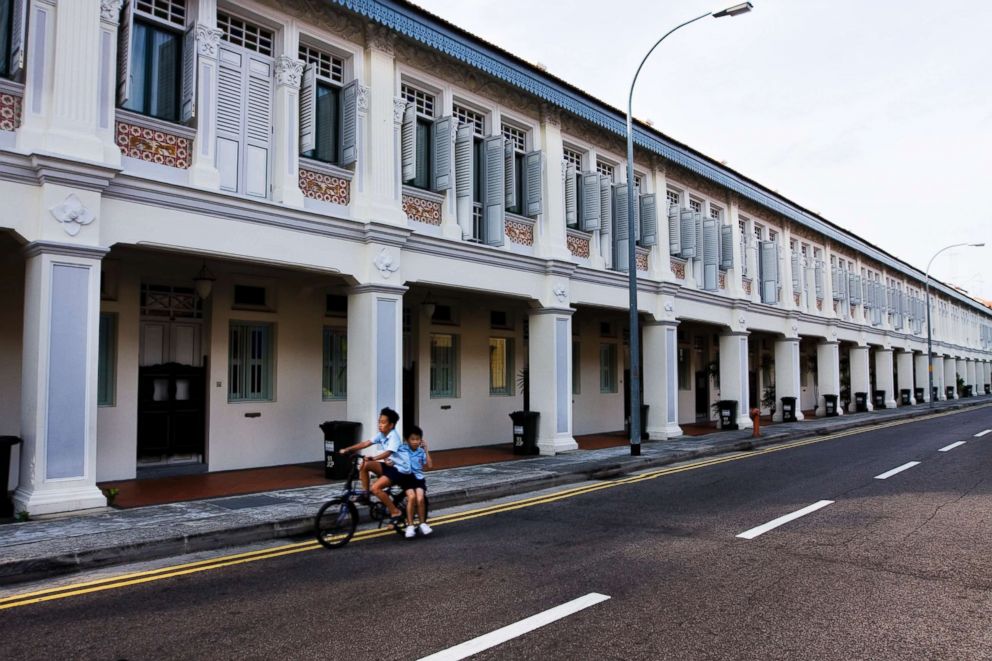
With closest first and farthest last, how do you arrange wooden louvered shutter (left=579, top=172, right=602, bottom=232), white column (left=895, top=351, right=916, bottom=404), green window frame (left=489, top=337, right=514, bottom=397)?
wooden louvered shutter (left=579, top=172, right=602, bottom=232) → green window frame (left=489, top=337, right=514, bottom=397) → white column (left=895, top=351, right=916, bottom=404)

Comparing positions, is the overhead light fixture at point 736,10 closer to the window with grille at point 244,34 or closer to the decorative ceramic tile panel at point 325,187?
the decorative ceramic tile panel at point 325,187

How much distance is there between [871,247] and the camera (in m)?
36.1

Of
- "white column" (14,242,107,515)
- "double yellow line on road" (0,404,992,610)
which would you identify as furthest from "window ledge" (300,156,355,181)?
"double yellow line on road" (0,404,992,610)

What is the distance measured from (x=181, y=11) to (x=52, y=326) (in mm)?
5174

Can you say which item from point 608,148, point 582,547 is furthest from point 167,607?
point 608,148

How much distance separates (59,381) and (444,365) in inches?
367

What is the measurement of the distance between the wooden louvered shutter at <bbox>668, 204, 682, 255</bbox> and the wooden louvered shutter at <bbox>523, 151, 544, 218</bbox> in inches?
243

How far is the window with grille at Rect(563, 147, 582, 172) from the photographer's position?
1803 cm

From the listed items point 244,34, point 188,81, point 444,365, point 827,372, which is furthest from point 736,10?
point 827,372

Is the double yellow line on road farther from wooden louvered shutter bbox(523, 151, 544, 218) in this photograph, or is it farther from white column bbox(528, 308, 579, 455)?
wooden louvered shutter bbox(523, 151, 544, 218)

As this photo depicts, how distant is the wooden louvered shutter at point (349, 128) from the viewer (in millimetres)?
12445

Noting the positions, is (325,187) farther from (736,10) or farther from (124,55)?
(736,10)

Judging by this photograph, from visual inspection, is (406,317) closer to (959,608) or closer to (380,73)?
(380,73)

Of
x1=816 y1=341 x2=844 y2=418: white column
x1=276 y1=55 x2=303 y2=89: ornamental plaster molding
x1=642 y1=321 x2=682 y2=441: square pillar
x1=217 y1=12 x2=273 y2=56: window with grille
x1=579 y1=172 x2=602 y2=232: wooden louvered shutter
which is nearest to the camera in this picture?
x1=217 y1=12 x2=273 y2=56: window with grille
